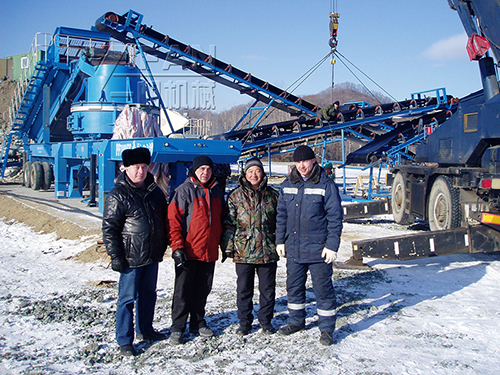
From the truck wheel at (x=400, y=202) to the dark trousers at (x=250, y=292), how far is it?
5816 millimetres

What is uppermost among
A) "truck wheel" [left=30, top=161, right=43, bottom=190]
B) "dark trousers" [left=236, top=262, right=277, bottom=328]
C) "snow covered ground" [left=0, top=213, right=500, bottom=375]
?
"truck wheel" [left=30, top=161, right=43, bottom=190]

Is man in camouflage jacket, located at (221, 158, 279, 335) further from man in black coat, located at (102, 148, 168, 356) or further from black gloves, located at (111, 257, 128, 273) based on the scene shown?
black gloves, located at (111, 257, 128, 273)

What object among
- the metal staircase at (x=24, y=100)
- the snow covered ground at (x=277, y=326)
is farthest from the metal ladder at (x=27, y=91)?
the snow covered ground at (x=277, y=326)

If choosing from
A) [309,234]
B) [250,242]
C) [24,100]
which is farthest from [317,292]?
[24,100]

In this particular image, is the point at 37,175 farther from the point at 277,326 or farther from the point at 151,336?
the point at 277,326

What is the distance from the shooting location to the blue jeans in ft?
11.4

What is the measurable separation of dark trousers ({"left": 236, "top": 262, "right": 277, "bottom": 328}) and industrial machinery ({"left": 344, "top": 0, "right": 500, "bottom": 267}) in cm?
206

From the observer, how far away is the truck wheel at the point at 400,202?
9.08m

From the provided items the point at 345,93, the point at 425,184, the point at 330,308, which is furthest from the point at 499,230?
the point at 345,93

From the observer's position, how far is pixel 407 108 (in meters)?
14.9

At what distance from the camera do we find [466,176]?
6305mm

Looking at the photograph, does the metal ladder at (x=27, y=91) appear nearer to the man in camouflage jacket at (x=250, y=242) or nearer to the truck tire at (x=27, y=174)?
the truck tire at (x=27, y=174)

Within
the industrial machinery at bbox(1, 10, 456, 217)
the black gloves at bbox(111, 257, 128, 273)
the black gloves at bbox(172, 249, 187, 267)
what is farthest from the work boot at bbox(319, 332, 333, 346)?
the industrial machinery at bbox(1, 10, 456, 217)

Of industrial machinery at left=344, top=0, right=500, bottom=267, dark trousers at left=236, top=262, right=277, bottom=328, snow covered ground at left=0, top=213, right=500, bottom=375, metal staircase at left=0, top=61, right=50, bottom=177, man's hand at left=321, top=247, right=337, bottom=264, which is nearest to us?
snow covered ground at left=0, top=213, right=500, bottom=375
